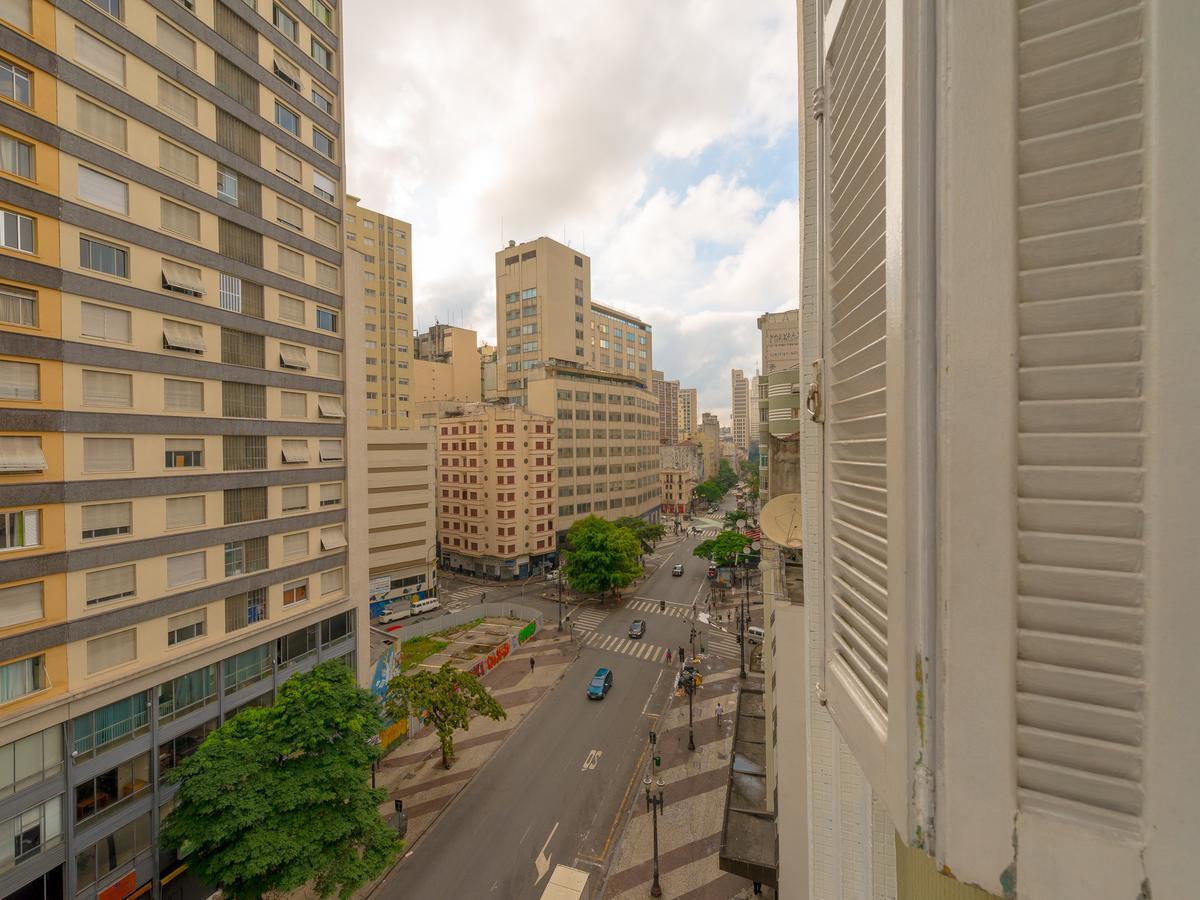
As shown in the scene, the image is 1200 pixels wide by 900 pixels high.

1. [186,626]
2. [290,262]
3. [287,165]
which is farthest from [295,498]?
[287,165]

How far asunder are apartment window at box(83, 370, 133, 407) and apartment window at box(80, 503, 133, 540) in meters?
2.83

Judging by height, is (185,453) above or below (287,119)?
below

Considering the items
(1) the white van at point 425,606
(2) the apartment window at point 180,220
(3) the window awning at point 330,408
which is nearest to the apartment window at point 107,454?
(3) the window awning at point 330,408

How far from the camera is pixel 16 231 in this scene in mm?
12711

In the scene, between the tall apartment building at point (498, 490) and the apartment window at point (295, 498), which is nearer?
the apartment window at point (295, 498)

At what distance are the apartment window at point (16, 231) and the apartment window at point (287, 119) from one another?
9420 mm

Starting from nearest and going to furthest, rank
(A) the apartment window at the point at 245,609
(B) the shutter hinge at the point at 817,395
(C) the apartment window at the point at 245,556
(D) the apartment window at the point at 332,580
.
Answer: (B) the shutter hinge at the point at 817,395, (A) the apartment window at the point at 245,609, (C) the apartment window at the point at 245,556, (D) the apartment window at the point at 332,580

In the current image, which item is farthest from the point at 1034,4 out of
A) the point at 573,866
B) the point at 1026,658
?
the point at 573,866

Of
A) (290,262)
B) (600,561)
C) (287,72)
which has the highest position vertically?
(287,72)

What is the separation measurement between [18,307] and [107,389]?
2544 millimetres

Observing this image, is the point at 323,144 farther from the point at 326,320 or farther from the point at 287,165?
the point at 326,320

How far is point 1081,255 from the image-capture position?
1.59 m

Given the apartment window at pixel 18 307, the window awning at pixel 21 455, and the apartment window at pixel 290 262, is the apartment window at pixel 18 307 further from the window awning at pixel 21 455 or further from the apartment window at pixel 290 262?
the apartment window at pixel 290 262

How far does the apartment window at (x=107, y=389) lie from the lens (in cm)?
1402
